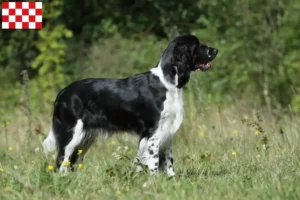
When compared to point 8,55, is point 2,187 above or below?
above

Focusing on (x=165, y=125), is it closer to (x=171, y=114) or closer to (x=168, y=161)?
(x=171, y=114)

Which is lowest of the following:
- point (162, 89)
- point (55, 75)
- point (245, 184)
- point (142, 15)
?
point (55, 75)

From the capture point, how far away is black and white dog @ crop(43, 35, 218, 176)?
21.0 ft

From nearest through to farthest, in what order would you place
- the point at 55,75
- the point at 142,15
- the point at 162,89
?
the point at 162,89
the point at 55,75
the point at 142,15

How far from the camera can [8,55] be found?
15.5m

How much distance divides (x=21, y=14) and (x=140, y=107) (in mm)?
6535

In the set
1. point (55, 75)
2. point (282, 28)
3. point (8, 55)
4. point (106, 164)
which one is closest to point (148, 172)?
point (106, 164)

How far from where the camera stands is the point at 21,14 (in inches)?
488

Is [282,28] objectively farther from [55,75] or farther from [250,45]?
[55,75]

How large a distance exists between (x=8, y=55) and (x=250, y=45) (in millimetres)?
5653

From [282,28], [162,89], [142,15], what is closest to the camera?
[162,89]

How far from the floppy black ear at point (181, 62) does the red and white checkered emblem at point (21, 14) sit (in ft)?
20.5

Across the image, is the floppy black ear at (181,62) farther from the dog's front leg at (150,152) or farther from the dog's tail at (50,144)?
the dog's tail at (50,144)

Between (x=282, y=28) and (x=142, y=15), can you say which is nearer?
(x=282, y=28)
